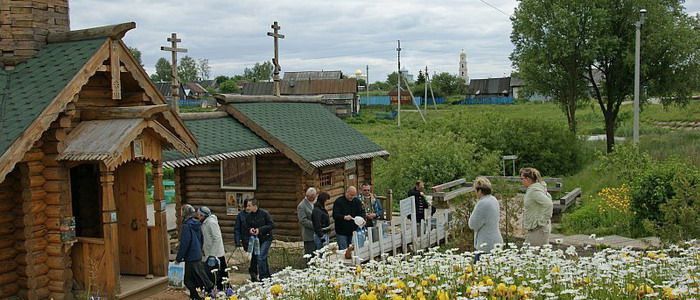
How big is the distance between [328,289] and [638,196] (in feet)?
33.2

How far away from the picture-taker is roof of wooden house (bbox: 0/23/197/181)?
888 cm

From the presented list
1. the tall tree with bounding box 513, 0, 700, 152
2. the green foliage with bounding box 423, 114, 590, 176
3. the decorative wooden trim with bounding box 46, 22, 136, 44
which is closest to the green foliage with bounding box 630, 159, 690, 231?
the decorative wooden trim with bounding box 46, 22, 136, 44

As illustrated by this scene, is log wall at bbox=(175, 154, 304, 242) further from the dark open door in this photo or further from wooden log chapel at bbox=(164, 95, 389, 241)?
the dark open door

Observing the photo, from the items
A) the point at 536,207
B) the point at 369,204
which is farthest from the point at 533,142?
the point at 536,207

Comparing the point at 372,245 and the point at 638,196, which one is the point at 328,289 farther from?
the point at 638,196

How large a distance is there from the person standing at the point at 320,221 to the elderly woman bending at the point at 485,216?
3187mm

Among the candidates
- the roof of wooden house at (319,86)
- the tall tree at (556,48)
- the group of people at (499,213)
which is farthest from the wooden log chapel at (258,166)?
the roof of wooden house at (319,86)

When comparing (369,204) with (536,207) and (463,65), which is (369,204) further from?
(463,65)

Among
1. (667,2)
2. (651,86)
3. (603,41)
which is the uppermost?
(667,2)

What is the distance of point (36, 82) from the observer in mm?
9883

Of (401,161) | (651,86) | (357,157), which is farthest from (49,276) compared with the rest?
(651,86)

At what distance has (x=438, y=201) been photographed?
765 inches

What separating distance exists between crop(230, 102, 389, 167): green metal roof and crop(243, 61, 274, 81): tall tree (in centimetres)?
10204

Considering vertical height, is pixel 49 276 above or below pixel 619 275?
below
